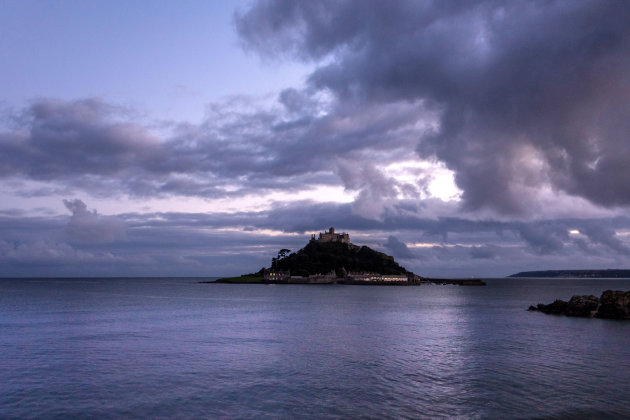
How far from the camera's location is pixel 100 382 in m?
27.9

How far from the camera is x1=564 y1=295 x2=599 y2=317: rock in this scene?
7219cm

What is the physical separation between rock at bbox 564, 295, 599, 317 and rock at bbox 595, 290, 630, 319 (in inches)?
51.2

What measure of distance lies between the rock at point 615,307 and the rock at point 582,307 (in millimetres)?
1301

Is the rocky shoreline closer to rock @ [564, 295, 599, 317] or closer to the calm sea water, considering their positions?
rock @ [564, 295, 599, 317]

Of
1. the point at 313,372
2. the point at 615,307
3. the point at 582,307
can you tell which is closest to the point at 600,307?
the point at 582,307

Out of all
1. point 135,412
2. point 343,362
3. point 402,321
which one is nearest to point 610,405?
point 343,362

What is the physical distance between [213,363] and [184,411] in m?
11.4

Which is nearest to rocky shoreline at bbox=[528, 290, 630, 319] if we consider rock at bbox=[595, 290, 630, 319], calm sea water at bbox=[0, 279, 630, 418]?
rock at bbox=[595, 290, 630, 319]

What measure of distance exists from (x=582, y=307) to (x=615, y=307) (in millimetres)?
4702

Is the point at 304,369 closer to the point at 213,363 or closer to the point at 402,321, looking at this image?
the point at 213,363

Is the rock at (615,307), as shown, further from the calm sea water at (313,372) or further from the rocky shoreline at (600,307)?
the calm sea water at (313,372)

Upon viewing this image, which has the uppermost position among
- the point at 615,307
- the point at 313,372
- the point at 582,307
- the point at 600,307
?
the point at 615,307

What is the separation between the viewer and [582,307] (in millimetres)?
72938

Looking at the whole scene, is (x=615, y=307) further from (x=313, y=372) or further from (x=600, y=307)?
(x=313, y=372)
